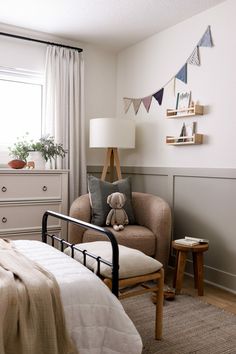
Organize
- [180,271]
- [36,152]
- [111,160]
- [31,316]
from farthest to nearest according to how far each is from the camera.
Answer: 1. [111,160]
2. [36,152]
3. [180,271]
4. [31,316]

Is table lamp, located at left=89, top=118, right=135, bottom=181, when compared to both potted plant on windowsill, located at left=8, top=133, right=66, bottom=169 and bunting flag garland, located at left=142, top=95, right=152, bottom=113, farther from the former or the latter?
potted plant on windowsill, located at left=8, top=133, right=66, bottom=169

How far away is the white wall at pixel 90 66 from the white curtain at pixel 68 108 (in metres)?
0.15

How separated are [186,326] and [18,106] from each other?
9.86 feet

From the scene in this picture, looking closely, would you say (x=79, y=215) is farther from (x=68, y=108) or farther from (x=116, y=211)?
(x=68, y=108)

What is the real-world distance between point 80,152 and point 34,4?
5.54 feet

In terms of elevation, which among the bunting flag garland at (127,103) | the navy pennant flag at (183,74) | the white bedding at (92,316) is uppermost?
the navy pennant flag at (183,74)

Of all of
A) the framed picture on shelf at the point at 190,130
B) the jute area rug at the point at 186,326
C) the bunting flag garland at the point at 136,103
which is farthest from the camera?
the bunting flag garland at the point at 136,103

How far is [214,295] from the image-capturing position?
312 centimetres

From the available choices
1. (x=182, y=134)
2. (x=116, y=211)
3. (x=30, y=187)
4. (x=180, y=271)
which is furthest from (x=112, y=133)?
(x=180, y=271)

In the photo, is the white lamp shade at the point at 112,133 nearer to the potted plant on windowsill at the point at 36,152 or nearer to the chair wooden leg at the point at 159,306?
the potted plant on windowsill at the point at 36,152

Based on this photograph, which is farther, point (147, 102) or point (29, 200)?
point (147, 102)

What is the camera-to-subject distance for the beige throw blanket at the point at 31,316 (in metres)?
1.39

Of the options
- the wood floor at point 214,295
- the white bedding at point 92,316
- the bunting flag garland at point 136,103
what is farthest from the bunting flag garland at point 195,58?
the white bedding at point 92,316

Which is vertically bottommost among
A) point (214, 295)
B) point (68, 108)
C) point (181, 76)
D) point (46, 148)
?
point (214, 295)
